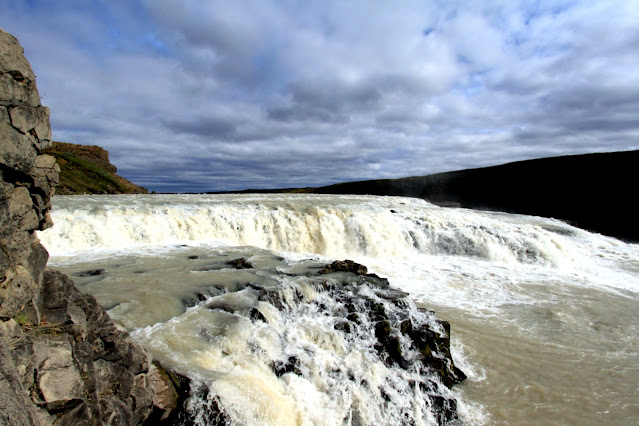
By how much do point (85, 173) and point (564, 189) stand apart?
54409 millimetres

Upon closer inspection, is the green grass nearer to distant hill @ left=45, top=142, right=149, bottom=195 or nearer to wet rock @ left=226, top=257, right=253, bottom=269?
distant hill @ left=45, top=142, right=149, bottom=195

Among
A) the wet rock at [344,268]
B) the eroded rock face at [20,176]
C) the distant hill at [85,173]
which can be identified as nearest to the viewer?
the eroded rock face at [20,176]

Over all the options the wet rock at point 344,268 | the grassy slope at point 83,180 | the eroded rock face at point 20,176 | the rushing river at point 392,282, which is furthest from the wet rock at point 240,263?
the grassy slope at point 83,180

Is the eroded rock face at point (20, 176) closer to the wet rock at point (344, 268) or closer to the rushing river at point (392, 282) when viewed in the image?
the rushing river at point (392, 282)

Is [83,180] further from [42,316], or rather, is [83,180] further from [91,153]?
[42,316]

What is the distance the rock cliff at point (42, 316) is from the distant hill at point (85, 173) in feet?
99.1

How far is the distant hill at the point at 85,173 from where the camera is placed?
3372 cm

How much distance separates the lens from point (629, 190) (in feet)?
109

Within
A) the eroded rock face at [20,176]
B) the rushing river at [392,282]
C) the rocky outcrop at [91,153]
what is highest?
the rocky outcrop at [91,153]

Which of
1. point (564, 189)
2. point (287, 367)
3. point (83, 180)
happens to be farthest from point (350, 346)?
point (564, 189)

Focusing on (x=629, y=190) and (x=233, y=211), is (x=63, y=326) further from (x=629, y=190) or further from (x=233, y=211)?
(x=629, y=190)

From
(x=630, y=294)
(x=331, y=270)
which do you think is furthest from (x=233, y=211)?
(x=630, y=294)

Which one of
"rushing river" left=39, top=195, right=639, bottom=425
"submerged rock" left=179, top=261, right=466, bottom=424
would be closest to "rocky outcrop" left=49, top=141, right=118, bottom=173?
"rushing river" left=39, top=195, right=639, bottom=425

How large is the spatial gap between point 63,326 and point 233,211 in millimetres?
12745
